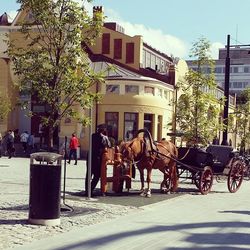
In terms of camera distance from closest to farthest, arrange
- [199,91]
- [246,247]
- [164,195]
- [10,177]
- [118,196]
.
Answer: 1. [246,247]
2. [118,196]
3. [164,195]
4. [10,177]
5. [199,91]

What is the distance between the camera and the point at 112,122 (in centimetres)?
3884

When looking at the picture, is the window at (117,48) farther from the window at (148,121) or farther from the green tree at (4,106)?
the green tree at (4,106)

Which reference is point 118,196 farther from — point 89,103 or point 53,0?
point 53,0

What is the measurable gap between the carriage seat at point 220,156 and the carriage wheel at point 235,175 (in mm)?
362

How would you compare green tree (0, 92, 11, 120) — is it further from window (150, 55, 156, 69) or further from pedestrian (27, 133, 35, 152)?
window (150, 55, 156, 69)

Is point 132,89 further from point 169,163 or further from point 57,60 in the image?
point 57,60

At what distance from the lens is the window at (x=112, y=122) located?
3856 cm

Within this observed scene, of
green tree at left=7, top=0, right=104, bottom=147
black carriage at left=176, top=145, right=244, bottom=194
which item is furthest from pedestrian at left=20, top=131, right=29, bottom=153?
green tree at left=7, top=0, right=104, bottom=147

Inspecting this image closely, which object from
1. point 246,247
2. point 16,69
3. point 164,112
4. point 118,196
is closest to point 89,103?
point 16,69

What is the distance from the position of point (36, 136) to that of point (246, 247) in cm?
3331

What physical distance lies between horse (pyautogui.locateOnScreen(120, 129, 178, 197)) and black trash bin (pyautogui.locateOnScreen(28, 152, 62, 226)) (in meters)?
5.16

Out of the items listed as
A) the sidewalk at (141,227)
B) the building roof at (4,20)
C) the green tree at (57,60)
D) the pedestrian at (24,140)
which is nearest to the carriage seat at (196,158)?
the sidewalk at (141,227)

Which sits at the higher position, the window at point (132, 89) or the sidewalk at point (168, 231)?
the window at point (132, 89)

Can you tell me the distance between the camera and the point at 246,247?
8961 mm
